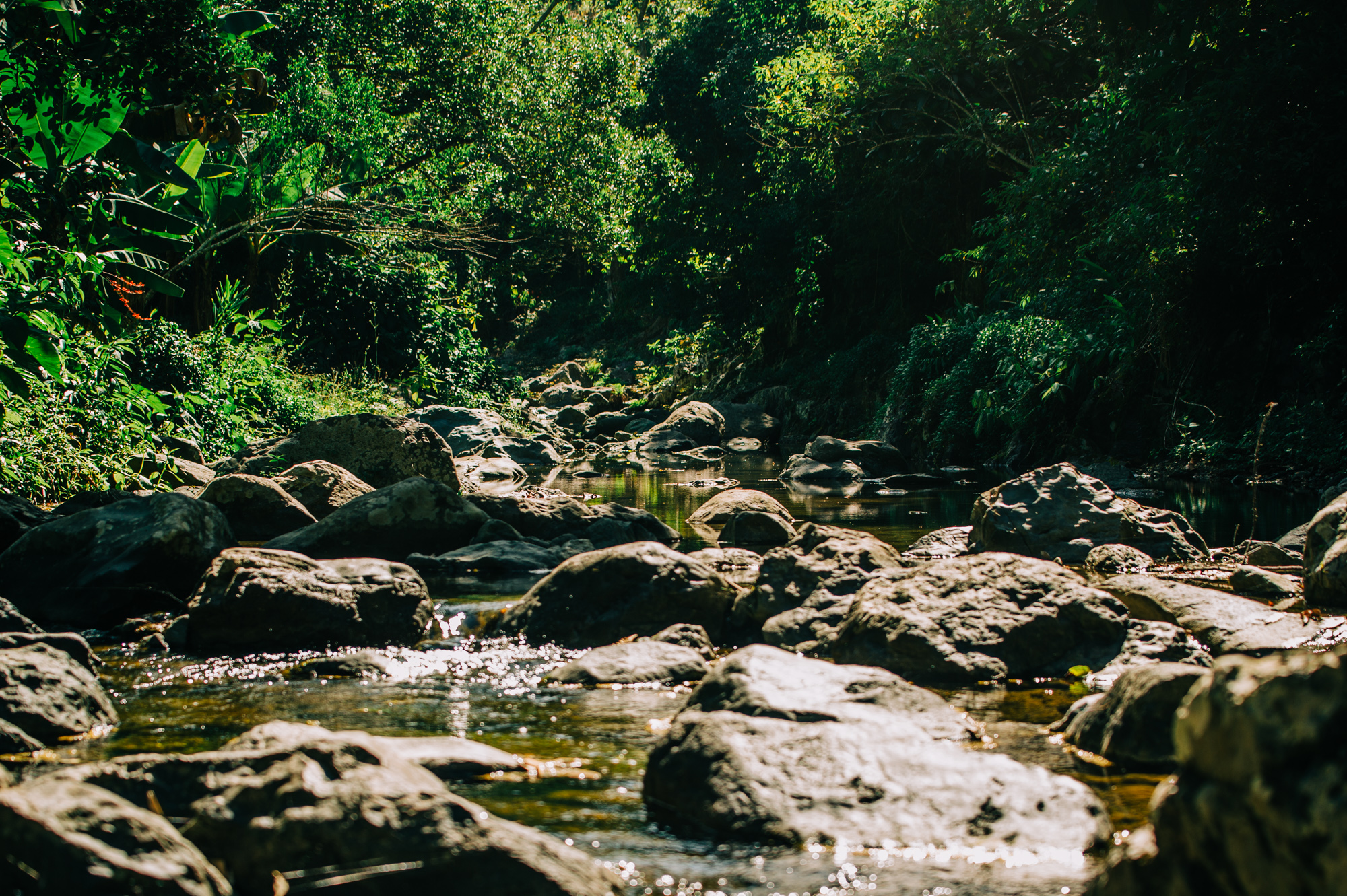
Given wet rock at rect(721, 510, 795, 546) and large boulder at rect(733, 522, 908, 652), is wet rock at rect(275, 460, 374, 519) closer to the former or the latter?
wet rock at rect(721, 510, 795, 546)

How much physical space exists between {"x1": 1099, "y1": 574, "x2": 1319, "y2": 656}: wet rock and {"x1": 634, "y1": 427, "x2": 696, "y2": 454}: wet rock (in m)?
15.9

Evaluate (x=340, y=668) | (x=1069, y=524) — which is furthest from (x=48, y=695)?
(x=1069, y=524)

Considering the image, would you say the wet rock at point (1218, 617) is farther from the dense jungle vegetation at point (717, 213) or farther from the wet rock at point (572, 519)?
the dense jungle vegetation at point (717, 213)

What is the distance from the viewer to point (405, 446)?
12.5m

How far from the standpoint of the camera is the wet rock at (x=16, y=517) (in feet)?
26.8

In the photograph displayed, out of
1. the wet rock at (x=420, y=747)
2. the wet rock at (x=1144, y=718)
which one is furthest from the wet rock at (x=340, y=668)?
the wet rock at (x=1144, y=718)

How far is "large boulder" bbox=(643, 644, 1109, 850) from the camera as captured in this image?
3.23 meters

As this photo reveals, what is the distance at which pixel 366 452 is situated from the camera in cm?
1244

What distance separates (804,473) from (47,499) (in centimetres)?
1013

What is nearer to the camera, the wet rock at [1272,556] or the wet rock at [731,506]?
the wet rock at [1272,556]

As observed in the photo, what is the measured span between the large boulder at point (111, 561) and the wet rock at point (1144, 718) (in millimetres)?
→ 5528

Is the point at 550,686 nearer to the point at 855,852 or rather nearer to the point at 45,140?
the point at 855,852

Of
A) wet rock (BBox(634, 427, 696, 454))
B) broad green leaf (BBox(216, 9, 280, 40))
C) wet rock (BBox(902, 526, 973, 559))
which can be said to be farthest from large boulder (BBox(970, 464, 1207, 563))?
wet rock (BBox(634, 427, 696, 454))

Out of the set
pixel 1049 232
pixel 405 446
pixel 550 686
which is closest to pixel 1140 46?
pixel 1049 232
